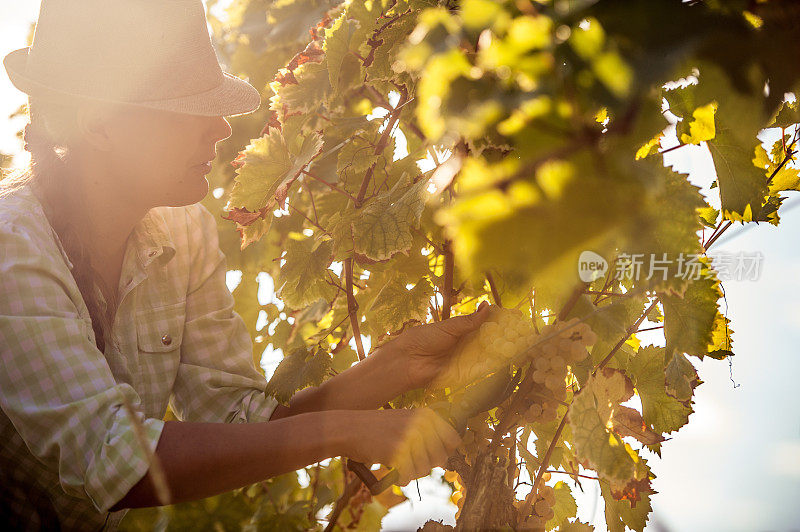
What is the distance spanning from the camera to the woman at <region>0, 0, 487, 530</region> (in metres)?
1.13

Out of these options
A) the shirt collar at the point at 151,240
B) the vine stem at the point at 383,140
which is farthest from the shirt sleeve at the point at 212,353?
the vine stem at the point at 383,140

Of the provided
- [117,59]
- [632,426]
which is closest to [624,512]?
[632,426]

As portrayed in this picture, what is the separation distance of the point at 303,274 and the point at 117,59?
2.26 feet

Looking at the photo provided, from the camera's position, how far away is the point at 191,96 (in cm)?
150

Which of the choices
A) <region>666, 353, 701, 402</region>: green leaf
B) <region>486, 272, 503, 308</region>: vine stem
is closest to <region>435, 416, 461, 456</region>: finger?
<region>486, 272, 503, 308</region>: vine stem

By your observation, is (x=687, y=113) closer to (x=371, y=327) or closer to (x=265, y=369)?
(x=371, y=327)

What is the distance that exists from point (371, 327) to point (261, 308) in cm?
74

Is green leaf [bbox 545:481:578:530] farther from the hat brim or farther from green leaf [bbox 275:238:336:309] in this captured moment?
the hat brim

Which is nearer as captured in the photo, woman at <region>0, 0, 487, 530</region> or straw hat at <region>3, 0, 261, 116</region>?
woman at <region>0, 0, 487, 530</region>

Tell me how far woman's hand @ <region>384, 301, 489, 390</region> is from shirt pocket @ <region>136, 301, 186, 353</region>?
727 mm

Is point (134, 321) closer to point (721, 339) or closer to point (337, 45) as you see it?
point (337, 45)

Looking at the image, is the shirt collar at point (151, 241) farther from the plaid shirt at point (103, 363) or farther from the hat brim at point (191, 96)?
the hat brim at point (191, 96)

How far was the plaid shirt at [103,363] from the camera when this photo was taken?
1128 mm

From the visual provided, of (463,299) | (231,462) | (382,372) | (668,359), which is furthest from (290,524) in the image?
(668,359)
